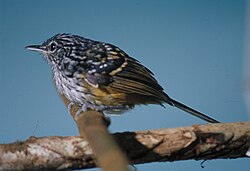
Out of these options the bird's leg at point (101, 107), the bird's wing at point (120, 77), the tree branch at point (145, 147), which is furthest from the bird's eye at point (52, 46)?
the tree branch at point (145, 147)

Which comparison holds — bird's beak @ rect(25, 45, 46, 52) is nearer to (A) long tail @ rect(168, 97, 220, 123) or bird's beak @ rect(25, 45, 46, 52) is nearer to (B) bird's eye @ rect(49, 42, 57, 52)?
(B) bird's eye @ rect(49, 42, 57, 52)

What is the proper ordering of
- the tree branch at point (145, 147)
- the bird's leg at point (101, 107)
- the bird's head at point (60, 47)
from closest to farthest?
the tree branch at point (145, 147) → the bird's leg at point (101, 107) → the bird's head at point (60, 47)

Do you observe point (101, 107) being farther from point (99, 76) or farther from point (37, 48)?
point (37, 48)

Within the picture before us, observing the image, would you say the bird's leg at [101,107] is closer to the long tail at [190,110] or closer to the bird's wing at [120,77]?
the bird's wing at [120,77]

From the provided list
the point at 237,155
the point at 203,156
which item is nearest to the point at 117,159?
the point at 203,156

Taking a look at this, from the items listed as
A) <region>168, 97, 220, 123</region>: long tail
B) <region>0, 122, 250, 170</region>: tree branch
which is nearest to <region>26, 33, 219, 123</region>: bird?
<region>168, 97, 220, 123</region>: long tail

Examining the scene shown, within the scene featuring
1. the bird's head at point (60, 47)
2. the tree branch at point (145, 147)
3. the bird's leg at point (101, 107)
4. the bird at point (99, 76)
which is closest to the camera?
the tree branch at point (145, 147)
